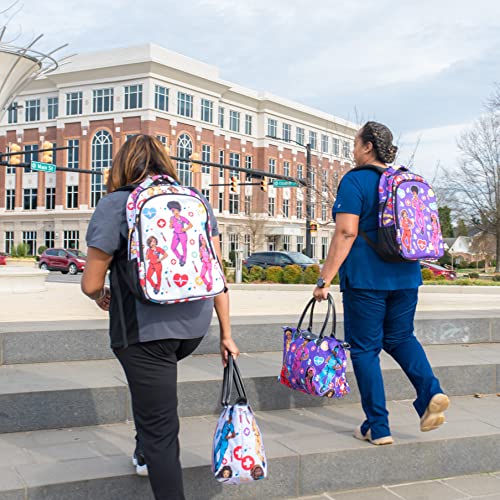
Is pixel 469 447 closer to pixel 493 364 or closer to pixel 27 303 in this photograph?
pixel 493 364

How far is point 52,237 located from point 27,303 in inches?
2077

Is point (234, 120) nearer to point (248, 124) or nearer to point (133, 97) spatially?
point (248, 124)

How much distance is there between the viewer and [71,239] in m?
59.1

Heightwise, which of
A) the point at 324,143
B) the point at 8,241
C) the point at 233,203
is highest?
the point at 324,143

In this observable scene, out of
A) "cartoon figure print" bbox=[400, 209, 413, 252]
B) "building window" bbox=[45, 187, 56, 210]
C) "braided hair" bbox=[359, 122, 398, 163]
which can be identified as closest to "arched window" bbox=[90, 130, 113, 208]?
"building window" bbox=[45, 187, 56, 210]

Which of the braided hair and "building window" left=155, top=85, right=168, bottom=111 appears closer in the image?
the braided hair

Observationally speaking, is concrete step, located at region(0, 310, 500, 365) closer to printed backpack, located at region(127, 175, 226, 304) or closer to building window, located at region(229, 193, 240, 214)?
printed backpack, located at region(127, 175, 226, 304)

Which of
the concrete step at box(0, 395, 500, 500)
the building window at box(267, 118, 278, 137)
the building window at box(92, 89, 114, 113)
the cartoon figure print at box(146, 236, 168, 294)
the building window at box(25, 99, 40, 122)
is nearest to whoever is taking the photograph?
the cartoon figure print at box(146, 236, 168, 294)

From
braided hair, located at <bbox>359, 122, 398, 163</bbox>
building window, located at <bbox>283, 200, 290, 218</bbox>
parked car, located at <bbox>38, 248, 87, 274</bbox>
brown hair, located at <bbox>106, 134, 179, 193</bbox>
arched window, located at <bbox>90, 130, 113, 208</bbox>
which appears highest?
arched window, located at <bbox>90, 130, 113, 208</bbox>

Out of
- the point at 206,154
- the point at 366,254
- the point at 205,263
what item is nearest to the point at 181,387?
the point at 366,254

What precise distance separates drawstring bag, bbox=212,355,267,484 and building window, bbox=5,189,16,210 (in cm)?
6503

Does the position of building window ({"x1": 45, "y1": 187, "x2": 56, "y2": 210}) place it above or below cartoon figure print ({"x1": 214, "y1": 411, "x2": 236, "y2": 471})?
above

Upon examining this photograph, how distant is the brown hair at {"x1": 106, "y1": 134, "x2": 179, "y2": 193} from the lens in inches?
118

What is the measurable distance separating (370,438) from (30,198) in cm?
6287
